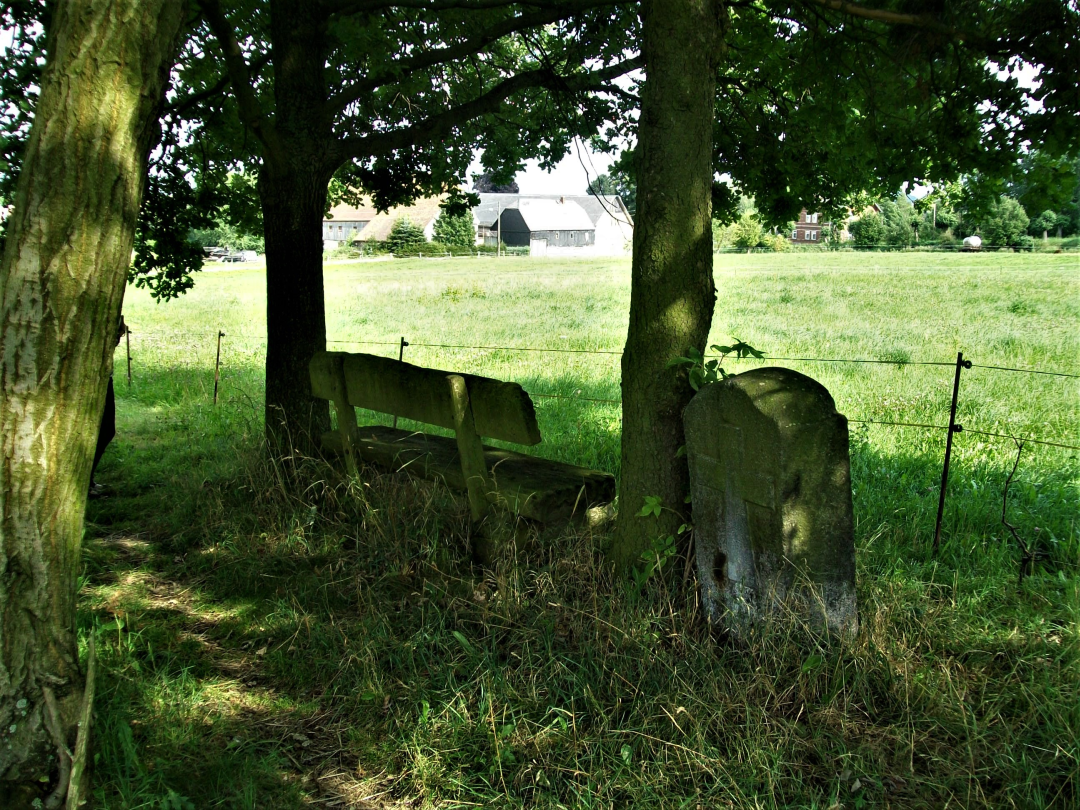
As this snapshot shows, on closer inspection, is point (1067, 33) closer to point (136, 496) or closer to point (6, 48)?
point (136, 496)

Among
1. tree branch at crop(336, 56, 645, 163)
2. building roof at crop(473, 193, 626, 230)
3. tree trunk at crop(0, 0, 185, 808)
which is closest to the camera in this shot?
tree trunk at crop(0, 0, 185, 808)

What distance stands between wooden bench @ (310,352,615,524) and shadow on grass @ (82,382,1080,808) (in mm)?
237

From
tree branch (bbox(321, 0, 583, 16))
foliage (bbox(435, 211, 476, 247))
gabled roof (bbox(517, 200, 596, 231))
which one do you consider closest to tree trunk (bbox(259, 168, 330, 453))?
tree branch (bbox(321, 0, 583, 16))

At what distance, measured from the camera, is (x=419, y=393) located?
4.62 m

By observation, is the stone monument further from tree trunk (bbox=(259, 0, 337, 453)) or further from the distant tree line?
tree trunk (bbox=(259, 0, 337, 453))

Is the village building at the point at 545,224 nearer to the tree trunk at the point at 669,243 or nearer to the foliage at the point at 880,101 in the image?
the foliage at the point at 880,101

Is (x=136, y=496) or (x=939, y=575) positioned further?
(x=136, y=496)

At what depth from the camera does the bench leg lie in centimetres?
435

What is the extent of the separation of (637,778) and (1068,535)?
150 inches

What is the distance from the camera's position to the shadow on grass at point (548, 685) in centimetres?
302

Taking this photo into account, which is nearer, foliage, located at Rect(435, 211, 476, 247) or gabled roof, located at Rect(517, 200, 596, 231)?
foliage, located at Rect(435, 211, 476, 247)

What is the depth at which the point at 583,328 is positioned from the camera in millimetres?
17359

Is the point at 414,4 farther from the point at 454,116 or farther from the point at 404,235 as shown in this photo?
the point at 404,235

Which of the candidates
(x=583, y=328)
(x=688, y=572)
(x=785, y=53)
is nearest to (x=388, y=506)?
(x=688, y=572)
